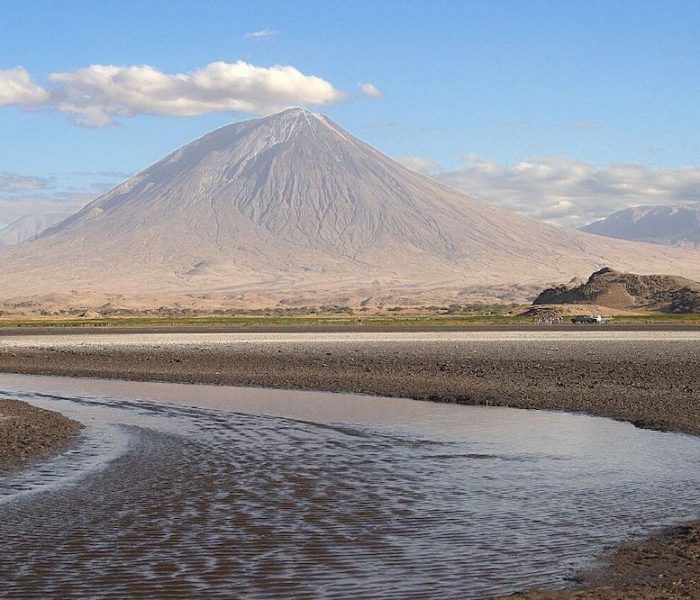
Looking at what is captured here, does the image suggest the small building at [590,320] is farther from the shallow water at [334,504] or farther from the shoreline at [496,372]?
the shallow water at [334,504]

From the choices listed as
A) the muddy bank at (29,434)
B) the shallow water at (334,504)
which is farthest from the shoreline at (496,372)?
the muddy bank at (29,434)

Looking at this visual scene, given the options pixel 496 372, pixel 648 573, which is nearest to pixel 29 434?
pixel 648 573

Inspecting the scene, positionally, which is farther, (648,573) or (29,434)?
(29,434)

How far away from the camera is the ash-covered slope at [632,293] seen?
125m

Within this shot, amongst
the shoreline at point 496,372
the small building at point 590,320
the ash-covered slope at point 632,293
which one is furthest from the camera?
the ash-covered slope at point 632,293

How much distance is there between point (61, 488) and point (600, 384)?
72.4 feet

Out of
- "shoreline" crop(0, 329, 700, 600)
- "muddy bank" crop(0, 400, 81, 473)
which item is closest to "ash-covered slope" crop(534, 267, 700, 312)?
"shoreline" crop(0, 329, 700, 600)

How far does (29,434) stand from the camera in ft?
72.5

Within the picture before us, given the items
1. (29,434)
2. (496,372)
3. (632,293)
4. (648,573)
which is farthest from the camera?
(632,293)

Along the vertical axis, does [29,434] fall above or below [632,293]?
below

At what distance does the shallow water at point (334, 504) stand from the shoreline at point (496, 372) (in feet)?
2.76

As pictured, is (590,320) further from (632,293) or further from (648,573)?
(648,573)

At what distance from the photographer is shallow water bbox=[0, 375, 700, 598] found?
11023mm

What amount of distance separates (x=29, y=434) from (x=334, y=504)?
991 centimetres
